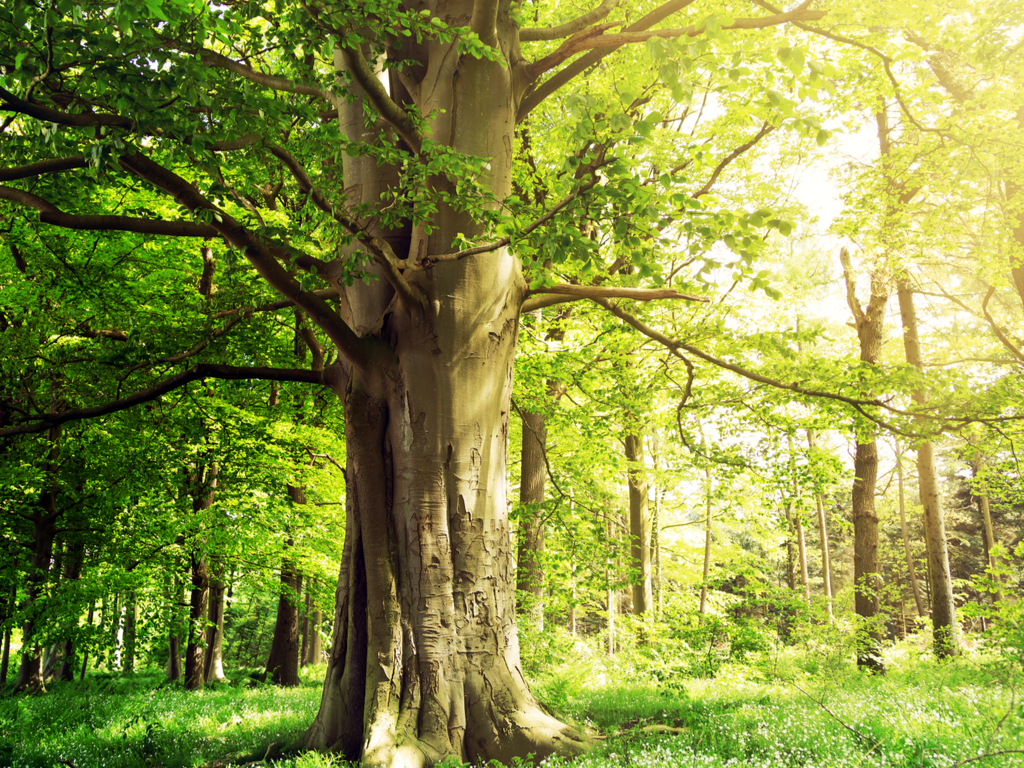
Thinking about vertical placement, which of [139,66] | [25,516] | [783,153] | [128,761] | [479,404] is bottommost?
[128,761]

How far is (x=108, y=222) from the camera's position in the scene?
464 centimetres

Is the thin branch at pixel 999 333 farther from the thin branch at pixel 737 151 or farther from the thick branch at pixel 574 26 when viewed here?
the thick branch at pixel 574 26

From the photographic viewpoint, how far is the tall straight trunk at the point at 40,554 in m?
10.6

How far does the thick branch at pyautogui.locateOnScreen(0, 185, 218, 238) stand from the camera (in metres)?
4.38

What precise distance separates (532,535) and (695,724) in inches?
200

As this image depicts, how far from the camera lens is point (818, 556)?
145ft

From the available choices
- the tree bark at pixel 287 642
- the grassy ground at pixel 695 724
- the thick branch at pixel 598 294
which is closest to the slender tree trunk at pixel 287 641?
the tree bark at pixel 287 642

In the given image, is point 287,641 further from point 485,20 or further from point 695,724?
point 485,20

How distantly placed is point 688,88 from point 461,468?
3.38 m

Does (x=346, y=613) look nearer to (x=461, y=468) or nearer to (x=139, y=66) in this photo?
(x=461, y=468)

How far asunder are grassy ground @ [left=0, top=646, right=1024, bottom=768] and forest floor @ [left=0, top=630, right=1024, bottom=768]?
0.02 metres

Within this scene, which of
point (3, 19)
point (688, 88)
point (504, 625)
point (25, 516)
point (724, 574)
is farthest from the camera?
point (25, 516)

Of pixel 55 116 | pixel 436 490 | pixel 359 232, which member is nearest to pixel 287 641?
pixel 436 490

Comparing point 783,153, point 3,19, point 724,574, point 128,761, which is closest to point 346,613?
point 128,761
